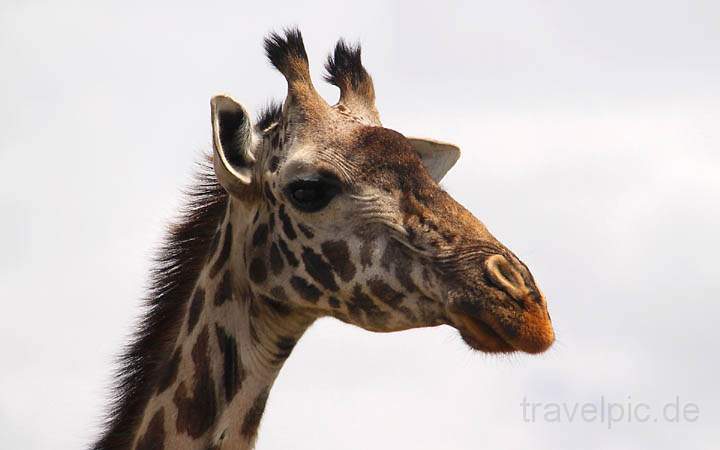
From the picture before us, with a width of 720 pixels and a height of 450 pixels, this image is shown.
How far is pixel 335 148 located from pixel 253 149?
0.83m

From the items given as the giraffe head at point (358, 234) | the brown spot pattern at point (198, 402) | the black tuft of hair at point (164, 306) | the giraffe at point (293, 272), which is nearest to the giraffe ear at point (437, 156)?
the giraffe at point (293, 272)

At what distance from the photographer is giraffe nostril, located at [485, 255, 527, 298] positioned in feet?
35.0

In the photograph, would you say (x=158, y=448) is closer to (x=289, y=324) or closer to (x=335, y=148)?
(x=289, y=324)

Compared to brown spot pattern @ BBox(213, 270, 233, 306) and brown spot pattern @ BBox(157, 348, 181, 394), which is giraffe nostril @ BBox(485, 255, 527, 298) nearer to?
brown spot pattern @ BBox(213, 270, 233, 306)

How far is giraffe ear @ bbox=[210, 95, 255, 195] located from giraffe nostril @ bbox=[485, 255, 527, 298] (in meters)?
2.48

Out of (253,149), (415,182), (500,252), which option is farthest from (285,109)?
(500,252)

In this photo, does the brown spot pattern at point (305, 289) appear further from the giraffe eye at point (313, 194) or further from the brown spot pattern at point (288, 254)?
the giraffe eye at point (313, 194)

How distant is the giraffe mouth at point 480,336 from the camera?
10.8m

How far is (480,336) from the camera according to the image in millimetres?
10844

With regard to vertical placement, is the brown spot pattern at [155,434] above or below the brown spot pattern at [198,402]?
below

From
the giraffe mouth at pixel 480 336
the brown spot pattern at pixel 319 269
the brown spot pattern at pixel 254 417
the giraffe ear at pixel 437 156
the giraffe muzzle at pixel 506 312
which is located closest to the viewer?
the giraffe muzzle at pixel 506 312

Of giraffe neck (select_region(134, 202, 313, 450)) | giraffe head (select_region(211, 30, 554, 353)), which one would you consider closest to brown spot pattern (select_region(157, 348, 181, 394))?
giraffe neck (select_region(134, 202, 313, 450))

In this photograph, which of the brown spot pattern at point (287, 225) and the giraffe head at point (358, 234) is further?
the brown spot pattern at point (287, 225)

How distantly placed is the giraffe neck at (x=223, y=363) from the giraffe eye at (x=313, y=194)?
24.5 inches
